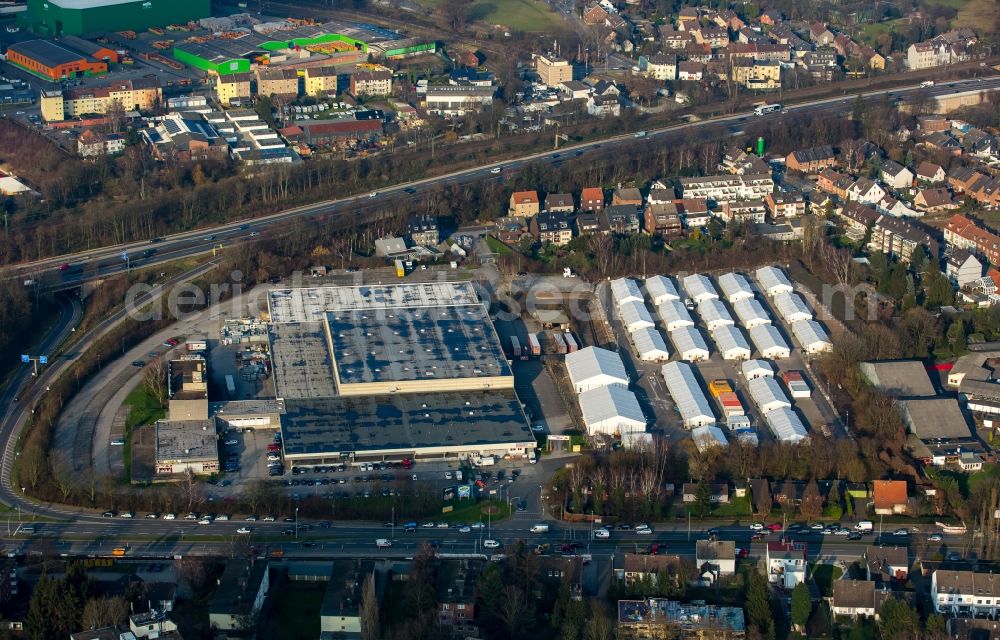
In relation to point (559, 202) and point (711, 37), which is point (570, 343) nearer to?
point (559, 202)

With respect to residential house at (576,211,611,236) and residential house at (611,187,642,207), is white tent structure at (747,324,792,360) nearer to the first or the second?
residential house at (576,211,611,236)

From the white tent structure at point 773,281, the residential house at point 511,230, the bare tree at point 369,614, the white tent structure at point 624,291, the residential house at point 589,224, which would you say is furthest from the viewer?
the residential house at point 589,224

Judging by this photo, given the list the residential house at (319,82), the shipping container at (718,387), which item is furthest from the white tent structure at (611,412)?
the residential house at (319,82)

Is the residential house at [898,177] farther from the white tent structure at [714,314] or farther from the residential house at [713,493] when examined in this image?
the residential house at [713,493]

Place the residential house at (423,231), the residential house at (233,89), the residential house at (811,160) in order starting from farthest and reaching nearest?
the residential house at (233,89) → the residential house at (811,160) → the residential house at (423,231)

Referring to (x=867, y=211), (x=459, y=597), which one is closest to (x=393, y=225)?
(x=867, y=211)

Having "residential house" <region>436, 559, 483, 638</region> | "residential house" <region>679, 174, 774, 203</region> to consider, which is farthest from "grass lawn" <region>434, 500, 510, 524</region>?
"residential house" <region>679, 174, 774, 203</region>

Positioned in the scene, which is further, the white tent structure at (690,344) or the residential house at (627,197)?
the residential house at (627,197)
